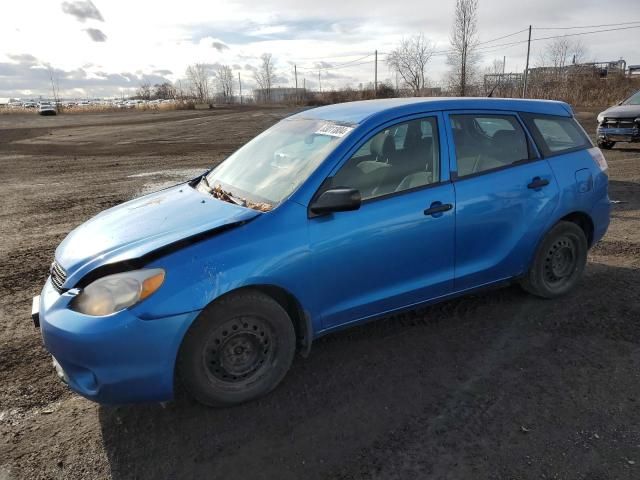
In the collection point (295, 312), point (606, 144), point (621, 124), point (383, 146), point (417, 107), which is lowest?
point (606, 144)

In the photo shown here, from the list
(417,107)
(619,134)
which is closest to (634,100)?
(619,134)

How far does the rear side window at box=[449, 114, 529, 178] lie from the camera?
3883 mm

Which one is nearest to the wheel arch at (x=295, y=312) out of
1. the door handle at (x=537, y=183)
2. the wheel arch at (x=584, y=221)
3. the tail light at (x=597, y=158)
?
the door handle at (x=537, y=183)

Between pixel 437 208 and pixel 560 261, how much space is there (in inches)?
63.9

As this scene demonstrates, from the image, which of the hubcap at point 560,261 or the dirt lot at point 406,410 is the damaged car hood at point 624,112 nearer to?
the dirt lot at point 406,410

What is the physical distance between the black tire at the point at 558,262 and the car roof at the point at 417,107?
A: 1.05 m

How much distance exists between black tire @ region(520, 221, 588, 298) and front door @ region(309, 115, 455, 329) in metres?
1.01

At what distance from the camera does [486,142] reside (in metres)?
4.07

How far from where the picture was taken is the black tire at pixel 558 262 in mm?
4359

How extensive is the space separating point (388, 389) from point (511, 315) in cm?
156

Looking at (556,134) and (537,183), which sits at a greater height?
(556,134)

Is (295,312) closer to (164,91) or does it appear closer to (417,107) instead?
(417,107)

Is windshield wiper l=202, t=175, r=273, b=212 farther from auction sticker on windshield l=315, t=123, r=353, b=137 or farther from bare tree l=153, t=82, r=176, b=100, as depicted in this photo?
bare tree l=153, t=82, r=176, b=100

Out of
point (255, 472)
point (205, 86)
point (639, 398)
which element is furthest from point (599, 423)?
point (205, 86)
